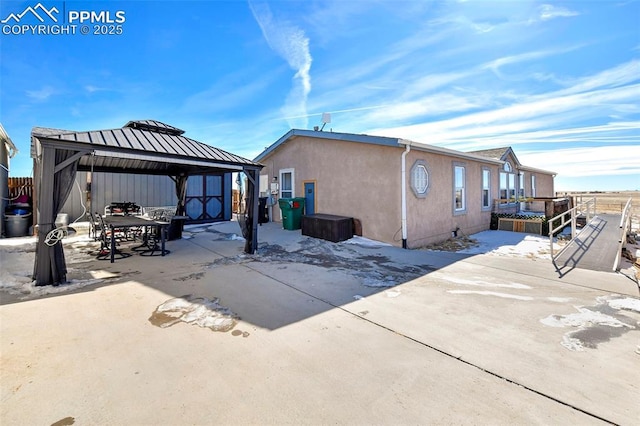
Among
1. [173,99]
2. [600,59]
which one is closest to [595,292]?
[600,59]

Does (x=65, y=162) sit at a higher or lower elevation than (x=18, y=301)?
higher

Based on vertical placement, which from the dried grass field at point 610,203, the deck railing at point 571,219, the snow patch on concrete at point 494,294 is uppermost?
the dried grass field at point 610,203

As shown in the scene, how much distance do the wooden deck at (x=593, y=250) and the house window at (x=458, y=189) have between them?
3.21 m

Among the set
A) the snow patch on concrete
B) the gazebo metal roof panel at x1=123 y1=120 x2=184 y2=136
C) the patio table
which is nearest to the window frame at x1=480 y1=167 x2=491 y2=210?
the snow patch on concrete

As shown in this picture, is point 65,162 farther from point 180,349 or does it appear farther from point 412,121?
point 412,121

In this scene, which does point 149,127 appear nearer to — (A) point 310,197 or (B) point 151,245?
(B) point 151,245

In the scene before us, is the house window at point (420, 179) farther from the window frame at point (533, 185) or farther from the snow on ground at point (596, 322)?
the window frame at point (533, 185)

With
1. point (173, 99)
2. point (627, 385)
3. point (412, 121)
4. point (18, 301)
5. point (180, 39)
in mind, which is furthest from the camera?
point (412, 121)

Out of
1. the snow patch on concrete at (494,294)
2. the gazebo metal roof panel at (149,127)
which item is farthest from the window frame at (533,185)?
the gazebo metal roof panel at (149,127)

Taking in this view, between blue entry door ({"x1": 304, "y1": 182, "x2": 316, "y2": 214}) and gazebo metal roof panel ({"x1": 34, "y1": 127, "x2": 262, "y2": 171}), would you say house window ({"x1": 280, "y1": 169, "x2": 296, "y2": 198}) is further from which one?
gazebo metal roof panel ({"x1": 34, "y1": 127, "x2": 262, "y2": 171})

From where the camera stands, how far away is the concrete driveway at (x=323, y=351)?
192 cm

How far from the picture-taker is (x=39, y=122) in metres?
11.2

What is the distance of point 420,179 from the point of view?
331 inches

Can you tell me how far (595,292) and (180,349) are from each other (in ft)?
19.5
